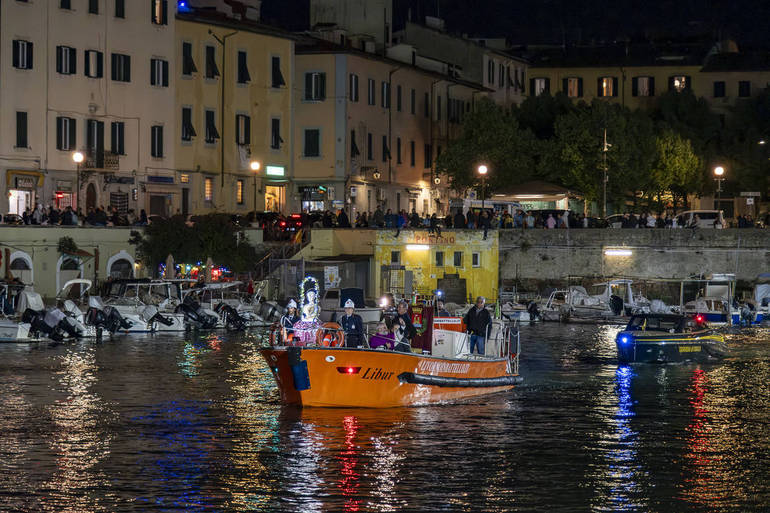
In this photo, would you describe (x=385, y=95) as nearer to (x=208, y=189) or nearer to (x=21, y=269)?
(x=208, y=189)

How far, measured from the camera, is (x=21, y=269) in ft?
188

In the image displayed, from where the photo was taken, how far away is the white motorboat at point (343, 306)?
163 ft

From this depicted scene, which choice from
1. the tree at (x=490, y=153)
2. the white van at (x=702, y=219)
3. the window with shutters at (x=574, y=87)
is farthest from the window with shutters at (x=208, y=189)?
the window with shutters at (x=574, y=87)

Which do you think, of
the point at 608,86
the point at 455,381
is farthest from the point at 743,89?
the point at 455,381

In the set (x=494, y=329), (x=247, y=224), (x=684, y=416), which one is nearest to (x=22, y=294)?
(x=247, y=224)

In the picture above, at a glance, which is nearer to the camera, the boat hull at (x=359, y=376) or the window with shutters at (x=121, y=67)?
the boat hull at (x=359, y=376)

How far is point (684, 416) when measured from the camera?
3016cm

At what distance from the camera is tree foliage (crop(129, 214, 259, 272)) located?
60.8 metres

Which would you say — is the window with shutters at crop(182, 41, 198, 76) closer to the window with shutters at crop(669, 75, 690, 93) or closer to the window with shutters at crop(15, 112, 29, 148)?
the window with shutters at crop(15, 112, 29, 148)

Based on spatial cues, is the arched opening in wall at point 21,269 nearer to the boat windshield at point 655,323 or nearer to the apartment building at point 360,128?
the apartment building at point 360,128

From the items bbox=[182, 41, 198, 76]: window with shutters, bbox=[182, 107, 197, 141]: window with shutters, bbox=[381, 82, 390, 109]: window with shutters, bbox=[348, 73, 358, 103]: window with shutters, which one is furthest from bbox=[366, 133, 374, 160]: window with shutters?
bbox=[182, 41, 198, 76]: window with shutters

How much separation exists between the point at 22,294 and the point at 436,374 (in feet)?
78.6

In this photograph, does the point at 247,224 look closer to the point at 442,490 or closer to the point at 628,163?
the point at 628,163

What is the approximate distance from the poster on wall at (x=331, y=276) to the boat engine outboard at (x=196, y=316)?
10.0m
